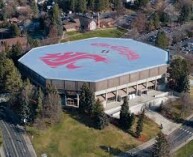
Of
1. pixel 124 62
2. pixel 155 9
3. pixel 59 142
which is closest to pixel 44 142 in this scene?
pixel 59 142

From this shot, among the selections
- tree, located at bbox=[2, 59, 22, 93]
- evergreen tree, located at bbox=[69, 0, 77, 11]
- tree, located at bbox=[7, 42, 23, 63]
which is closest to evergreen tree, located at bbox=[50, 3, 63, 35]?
evergreen tree, located at bbox=[69, 0, 77, 11]

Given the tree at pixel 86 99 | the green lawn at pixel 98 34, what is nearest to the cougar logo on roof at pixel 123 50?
the tree at pixel 86 99

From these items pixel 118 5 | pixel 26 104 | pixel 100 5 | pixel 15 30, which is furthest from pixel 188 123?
pixel 118 5

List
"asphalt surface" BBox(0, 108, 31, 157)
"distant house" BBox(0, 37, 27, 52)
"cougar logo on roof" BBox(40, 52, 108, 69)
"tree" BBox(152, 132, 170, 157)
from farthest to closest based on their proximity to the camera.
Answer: "distant house" BBox(0, 37, 27, 52), "cougar logo on roof" BBox(40, 52, 108, 69), "asphalt surface" BBox(0, 108, 31, 157), "tree" BBox(152, 132, 170, 157)

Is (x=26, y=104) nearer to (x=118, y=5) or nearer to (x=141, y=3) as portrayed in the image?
(x=118, y=5)

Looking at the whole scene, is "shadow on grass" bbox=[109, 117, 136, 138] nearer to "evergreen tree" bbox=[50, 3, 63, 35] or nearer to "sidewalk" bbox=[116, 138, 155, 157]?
"sidewalk" bbox=[116, 138, 155, 157]

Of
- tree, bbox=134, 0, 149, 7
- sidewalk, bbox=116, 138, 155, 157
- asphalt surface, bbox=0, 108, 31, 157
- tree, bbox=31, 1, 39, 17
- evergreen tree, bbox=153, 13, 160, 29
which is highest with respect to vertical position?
tree, bbox=134, 0, 149, 7

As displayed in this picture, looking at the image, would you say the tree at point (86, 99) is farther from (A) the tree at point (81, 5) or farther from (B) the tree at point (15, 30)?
(A) the tree at point (81, 5)
